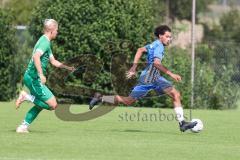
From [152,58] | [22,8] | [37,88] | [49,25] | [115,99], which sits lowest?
[22,8]

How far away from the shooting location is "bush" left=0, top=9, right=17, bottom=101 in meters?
27.6

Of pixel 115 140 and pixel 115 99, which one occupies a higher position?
pixel 115 140

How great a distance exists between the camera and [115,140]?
48.3 ft

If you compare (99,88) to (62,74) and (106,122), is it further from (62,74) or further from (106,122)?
(106,122)

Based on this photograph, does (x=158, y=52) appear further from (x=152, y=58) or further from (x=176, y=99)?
(x=176, y=99)

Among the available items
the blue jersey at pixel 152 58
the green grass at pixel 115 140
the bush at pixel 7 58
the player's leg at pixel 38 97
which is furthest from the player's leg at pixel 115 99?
the bush at pixel 7 58

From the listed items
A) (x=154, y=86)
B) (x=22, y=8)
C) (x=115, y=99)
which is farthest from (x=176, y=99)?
(x=22, y=8)

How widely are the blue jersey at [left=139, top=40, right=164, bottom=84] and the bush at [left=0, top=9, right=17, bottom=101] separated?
10990mm

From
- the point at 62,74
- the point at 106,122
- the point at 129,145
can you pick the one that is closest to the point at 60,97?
the point at 62,74

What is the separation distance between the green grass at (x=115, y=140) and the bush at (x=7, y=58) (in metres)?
6.54

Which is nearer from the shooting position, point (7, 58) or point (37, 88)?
point (37, 88)

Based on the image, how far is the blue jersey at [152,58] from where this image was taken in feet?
54.6

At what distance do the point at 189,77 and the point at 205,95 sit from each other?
0.77 metres

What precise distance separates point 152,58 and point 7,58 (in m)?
11.7
